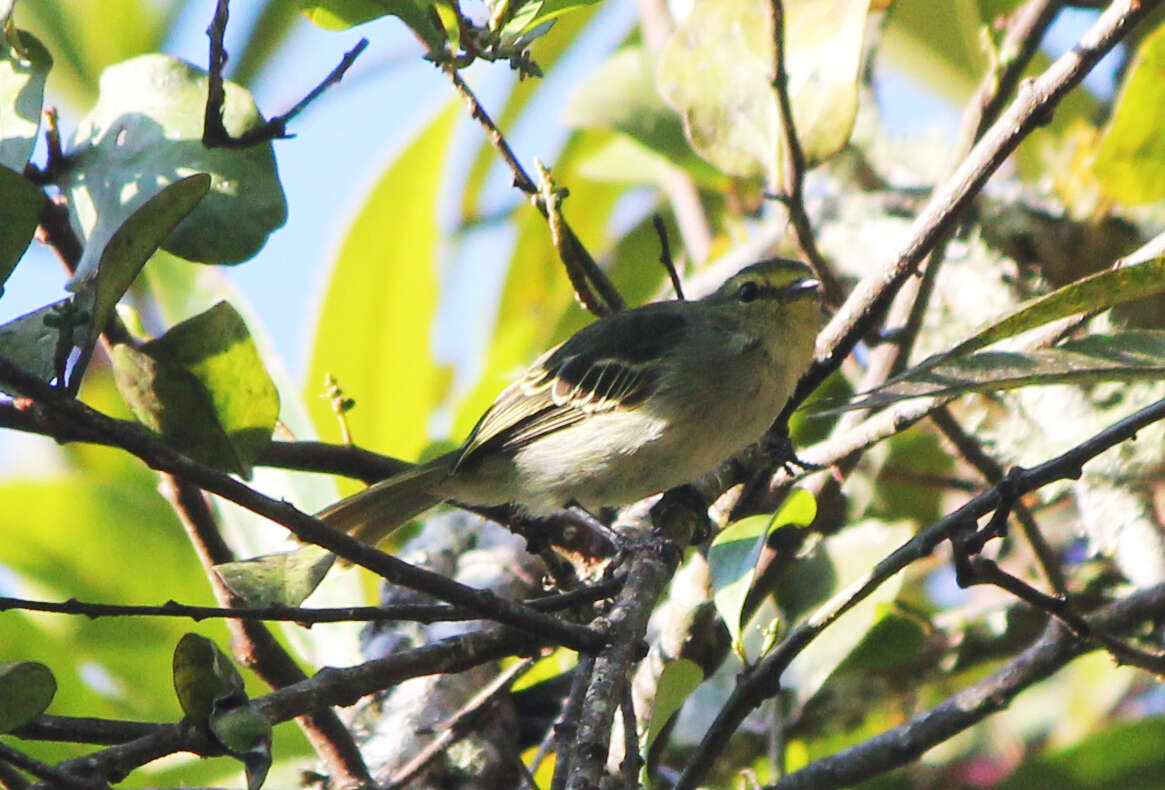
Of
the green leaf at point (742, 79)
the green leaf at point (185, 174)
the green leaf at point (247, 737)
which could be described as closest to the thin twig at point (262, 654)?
the green leaf at point (185, 174)

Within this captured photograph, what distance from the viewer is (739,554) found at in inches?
83.1

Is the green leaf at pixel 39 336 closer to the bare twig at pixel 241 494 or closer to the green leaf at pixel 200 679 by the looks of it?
the bare twig at pixel 241 494

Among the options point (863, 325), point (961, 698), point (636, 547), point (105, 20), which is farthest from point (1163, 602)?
point (105, 20)

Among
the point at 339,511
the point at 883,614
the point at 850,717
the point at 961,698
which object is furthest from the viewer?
the point at 850,717

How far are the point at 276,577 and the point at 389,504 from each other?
139 centimetres

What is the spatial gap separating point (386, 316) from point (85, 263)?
160 cm

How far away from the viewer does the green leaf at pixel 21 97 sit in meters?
1.94

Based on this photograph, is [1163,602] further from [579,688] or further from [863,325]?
[579,688]

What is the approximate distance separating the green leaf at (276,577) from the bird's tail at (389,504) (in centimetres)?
108

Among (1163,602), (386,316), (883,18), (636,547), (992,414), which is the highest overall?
(883,18)

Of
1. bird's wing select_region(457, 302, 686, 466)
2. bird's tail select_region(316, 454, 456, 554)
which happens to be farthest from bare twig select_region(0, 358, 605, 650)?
bird's wing select_region(457, 302, 686, 466)

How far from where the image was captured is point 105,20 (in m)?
4.09

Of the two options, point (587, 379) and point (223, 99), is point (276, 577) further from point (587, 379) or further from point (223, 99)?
point (587, 379)

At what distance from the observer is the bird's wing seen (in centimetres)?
340
